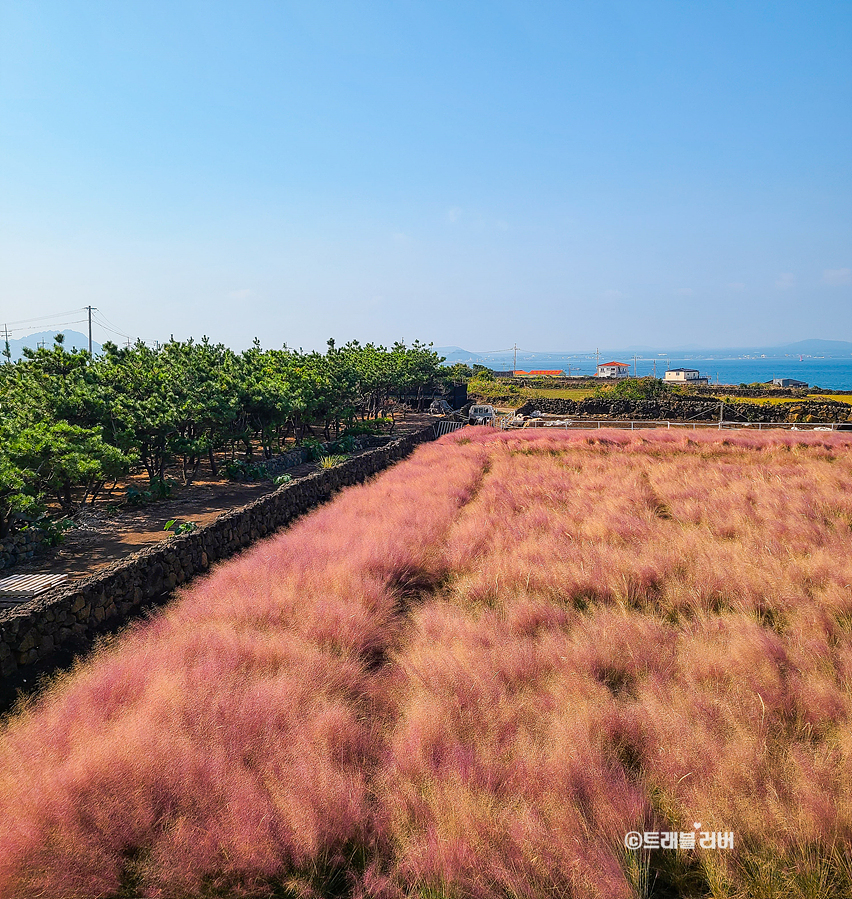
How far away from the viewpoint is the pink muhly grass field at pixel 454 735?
3.43 meters

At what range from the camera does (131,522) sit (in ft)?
49.4

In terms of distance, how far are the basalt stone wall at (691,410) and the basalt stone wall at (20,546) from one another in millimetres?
35664

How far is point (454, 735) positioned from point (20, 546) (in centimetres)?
1143

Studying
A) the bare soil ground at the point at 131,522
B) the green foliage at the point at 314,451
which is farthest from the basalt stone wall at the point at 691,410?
the bare soil ground at the point at 131,522

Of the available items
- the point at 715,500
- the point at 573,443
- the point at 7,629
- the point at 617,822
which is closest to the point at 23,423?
the point at 7,629

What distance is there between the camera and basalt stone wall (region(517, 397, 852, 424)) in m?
36.7

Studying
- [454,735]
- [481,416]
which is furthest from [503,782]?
[481,416]

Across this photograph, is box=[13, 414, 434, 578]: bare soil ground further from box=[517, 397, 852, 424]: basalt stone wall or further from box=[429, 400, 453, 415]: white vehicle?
box=[517, 397, 852, 424]: basalt stone wall

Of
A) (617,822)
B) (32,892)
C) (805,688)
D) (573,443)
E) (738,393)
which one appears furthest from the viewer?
(738,393)

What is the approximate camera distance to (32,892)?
10.5 feet

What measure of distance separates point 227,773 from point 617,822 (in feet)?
8.65

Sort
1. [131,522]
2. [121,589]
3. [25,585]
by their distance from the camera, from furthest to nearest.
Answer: [131,522] → [25,585] → [121,589]

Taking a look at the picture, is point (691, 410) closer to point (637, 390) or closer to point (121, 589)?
point (637, 390)

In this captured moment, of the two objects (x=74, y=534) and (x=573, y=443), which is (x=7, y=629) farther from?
(x=573, y=443)
